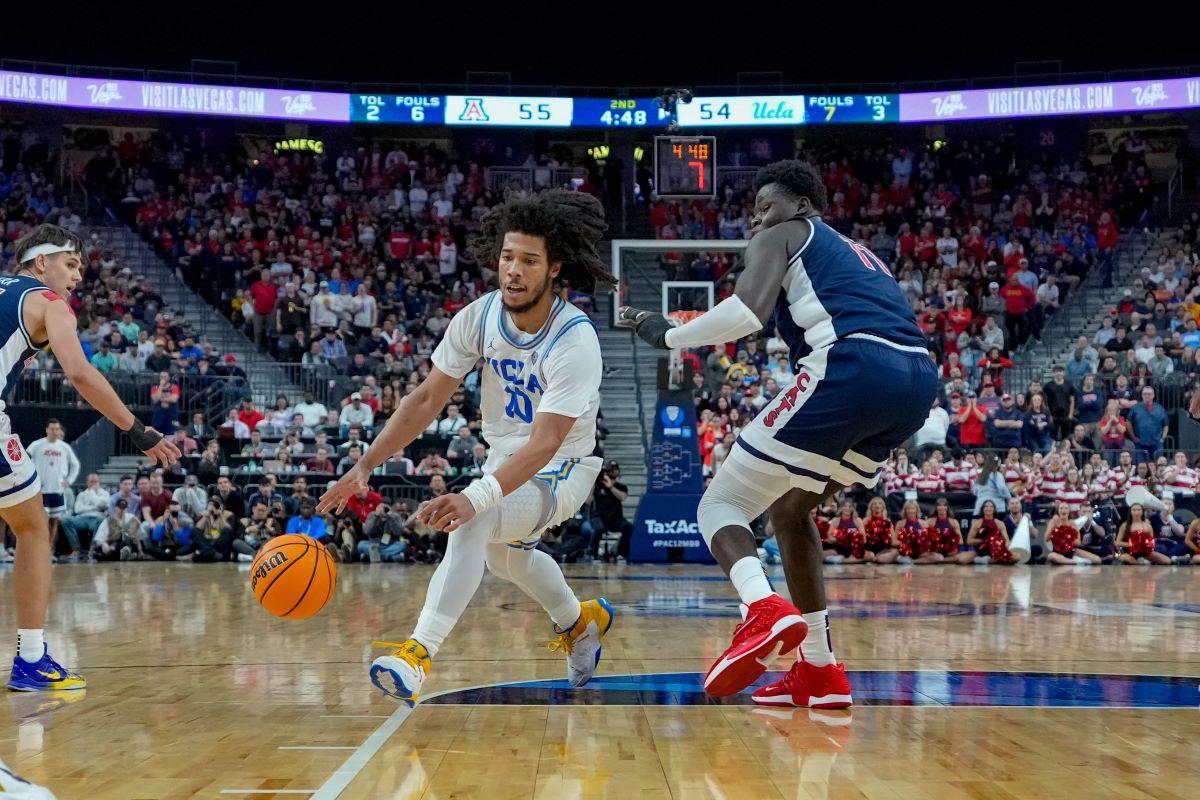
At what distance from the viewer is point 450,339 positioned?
4926mm

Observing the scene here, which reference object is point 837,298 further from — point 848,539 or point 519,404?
point 848,539

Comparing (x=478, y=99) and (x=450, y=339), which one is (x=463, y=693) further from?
(x=478, y=99)

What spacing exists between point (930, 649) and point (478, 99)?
19836mm

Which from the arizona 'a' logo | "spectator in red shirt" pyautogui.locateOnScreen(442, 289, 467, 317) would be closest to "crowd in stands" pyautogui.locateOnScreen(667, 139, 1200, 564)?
the arizona 'a' logo

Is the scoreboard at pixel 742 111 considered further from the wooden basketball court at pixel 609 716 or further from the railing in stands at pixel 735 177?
the wooden basketball court at pixel 609 716

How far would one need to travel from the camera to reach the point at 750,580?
Result: 441 cm

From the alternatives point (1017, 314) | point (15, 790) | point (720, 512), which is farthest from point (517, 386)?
point (1017, 314)

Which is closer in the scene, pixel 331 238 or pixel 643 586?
pixel 643 586

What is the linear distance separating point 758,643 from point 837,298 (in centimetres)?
139

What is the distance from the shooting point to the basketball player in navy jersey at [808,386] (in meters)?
4.58

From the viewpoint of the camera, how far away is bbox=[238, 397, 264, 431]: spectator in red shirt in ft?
57.3

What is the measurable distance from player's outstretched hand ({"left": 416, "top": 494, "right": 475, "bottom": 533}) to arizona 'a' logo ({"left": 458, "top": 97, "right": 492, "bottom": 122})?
837 inches

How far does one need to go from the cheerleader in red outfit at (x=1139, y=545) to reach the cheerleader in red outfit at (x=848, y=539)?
125 inches

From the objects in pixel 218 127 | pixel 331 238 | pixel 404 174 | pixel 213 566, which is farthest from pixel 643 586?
pixel 218 127
